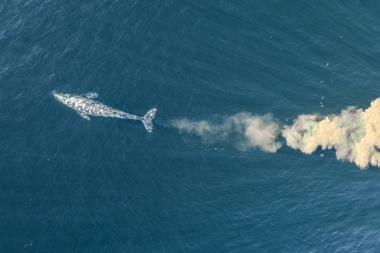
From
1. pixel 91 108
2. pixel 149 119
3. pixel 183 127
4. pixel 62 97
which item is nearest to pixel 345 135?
pixel 183 127

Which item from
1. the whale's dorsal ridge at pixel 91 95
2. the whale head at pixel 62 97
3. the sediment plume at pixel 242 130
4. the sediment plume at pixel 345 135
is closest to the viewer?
the sediment plume at pixel 345 135

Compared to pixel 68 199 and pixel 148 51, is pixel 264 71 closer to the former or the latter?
pixel 148 51

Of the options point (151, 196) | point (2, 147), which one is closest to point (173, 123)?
point (151, 196)

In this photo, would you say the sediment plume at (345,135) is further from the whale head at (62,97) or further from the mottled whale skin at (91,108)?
the whale head at (62,97)

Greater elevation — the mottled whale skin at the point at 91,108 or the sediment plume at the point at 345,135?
the sediment plume at the point at 345,135

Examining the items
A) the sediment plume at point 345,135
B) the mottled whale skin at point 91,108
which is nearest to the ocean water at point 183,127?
the mottled whale skin at point 91,108

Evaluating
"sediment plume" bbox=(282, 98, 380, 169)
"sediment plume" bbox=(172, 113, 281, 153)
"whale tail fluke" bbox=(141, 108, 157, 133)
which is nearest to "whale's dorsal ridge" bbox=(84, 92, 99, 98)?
"whale tail fluke" bbox=(141, 108, 157, 133)

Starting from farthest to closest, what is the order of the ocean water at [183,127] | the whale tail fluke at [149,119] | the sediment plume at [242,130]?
1. the whale tail fluke at [149,119]
2. the sediment plume at [242,130]
3. the ocean water at [183,127]
